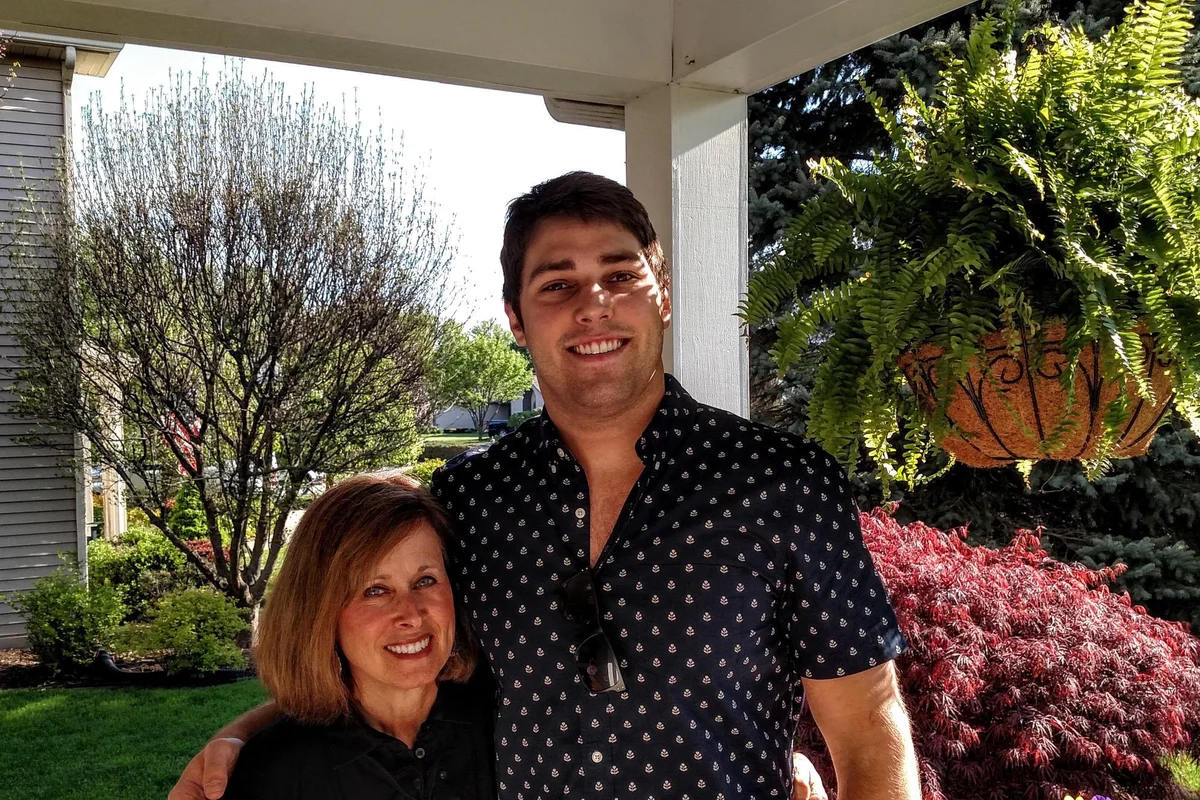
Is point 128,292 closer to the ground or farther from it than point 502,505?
farther from it

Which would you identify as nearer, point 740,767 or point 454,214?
point 740,767

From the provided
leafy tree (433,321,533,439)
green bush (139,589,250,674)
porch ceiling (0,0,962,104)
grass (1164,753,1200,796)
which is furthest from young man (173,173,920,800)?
leafy tree (433,321,533,439)

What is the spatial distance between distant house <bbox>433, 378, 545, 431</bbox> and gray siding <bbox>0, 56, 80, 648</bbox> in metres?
10.8

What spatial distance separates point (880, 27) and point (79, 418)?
7.25 meters

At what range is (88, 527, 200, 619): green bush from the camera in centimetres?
788

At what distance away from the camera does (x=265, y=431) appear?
7699 millimetres

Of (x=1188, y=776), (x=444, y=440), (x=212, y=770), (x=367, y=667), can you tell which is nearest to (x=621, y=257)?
(x=367, y=667)

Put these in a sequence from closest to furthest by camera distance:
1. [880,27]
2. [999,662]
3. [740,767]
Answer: [740,767], [880,27], [999,662]

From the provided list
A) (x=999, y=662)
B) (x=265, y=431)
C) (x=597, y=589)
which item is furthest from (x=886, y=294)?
(x=265, y=431)

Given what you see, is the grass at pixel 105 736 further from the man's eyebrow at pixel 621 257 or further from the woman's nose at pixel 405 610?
the man's eyebrow at pixel 621 257

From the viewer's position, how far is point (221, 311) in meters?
7.51

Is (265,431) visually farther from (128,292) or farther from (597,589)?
(597,589)

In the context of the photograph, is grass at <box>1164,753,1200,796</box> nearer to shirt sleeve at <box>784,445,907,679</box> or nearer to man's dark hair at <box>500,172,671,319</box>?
shirt sleeve at <box>784,445,907,679</box>

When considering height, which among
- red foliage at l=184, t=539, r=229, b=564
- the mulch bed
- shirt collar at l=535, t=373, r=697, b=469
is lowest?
the mulch bed
